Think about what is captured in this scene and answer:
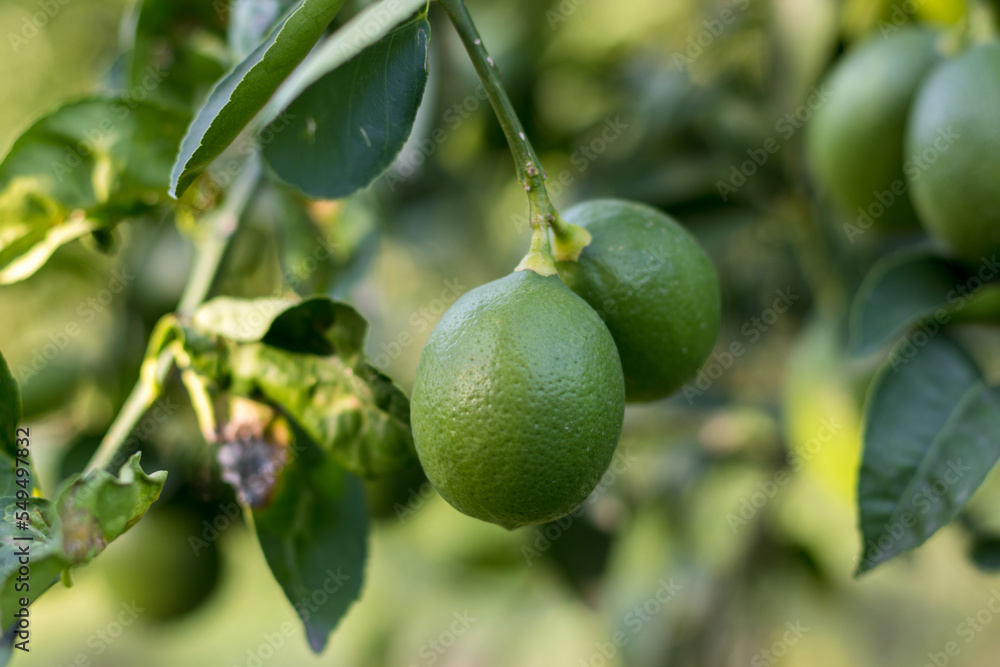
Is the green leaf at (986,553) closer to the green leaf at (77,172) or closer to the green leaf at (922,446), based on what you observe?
the green leaf at (922,446)

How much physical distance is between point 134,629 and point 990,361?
1.45 meters

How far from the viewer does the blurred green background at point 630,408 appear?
1157mm

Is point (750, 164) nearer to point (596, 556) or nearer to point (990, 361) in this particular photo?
point (990, 361)

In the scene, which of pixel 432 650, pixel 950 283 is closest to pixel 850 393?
pixel 950 283

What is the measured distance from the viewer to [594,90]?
1.65 meters

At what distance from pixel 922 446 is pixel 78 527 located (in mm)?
751

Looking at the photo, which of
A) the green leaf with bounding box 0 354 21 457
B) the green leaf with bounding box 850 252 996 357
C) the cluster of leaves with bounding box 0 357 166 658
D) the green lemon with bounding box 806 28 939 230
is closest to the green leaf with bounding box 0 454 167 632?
the cluster of leaves with bounding box 0 357 166 658

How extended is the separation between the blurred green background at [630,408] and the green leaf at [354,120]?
0.93 ft

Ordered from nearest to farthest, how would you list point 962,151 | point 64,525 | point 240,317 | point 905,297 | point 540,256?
point 64,525
point 540,256
point 240,317
point 962,151
point 905,297

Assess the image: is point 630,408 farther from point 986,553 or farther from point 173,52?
point 173,52

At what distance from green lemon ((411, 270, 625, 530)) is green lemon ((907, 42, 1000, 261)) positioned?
50cm

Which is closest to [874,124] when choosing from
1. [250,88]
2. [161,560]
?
[250,88]

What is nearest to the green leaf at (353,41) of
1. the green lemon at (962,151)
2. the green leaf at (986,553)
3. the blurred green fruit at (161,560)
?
the green lemon at (962,151)

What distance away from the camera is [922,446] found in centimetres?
82
